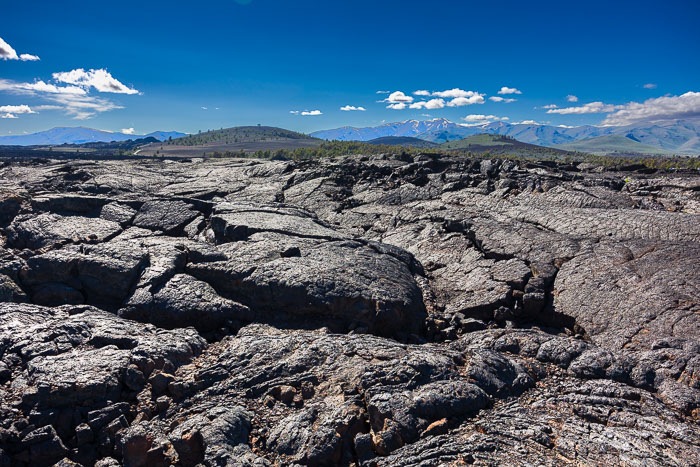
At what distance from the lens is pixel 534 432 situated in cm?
793

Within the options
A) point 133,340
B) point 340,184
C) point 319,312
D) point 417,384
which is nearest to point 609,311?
point 417,384

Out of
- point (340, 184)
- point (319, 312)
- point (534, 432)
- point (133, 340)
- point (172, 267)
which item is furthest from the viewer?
point (340, 184)

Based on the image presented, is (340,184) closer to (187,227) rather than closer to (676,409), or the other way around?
(187,227)

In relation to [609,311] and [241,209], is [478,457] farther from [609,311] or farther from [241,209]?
[241,209]

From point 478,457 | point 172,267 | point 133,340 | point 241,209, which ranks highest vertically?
point 241,209

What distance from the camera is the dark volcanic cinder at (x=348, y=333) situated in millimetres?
8023

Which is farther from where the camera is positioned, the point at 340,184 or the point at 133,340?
the point at 340,184

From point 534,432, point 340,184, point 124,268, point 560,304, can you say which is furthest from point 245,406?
point 340,184

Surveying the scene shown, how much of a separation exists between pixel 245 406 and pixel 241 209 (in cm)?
1553

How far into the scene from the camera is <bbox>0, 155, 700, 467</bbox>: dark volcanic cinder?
8.02 metres

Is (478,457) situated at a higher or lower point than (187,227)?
lower

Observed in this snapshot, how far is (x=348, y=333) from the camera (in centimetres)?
1281

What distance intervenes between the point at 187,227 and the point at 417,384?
1724 cm

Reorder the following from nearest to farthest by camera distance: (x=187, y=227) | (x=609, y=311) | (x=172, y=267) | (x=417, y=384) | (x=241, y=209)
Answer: (x=417, y=384) < (x=609, y=311) < (x=172, y=267) < (x=187, y=227) < (x=241, y=209)
